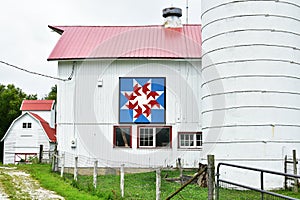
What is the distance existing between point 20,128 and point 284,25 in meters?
29.4

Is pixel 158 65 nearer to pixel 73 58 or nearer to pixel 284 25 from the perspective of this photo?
pixel 73 58

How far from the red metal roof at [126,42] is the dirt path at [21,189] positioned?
21.3 feet

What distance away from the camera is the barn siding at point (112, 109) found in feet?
61.1

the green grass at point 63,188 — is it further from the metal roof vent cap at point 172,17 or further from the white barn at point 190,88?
the metal roof vent cap at point 172,17

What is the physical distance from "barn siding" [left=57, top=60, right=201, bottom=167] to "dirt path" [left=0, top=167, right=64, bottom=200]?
4453mm

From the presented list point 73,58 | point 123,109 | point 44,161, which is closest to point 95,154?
point 123,109

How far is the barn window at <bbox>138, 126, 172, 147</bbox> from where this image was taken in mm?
18703

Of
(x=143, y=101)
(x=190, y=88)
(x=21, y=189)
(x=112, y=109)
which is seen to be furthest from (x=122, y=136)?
(x=21, y=189)

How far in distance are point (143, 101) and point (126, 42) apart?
3077mm

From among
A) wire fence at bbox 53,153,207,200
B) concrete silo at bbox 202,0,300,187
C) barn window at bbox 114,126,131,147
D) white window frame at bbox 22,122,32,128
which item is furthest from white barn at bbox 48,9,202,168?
white window frame at bbox 22,122,32,128

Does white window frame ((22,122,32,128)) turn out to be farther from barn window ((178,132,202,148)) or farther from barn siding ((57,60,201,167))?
barn window ((178,132,202,148))

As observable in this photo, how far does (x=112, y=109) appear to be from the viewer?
18797 millimetres

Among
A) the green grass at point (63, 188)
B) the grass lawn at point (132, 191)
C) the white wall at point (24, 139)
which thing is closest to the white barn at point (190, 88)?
the grass lawn at point (132, 191)

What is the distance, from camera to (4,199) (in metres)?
9.88
